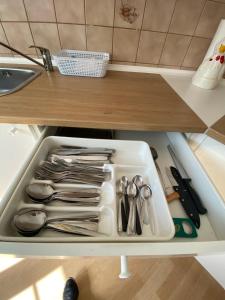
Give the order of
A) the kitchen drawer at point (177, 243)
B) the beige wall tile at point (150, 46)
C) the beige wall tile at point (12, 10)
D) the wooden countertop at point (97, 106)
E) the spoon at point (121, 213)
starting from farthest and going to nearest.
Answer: the beige wall tile at point (150, 46)
the beige wall tile at point (12, 10)
the wooden countertop at point (97, 106)
the spoon at point (121, 213)
the kitchen drawer at point (177, 243)

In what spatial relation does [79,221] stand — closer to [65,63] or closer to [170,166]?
[170,166]

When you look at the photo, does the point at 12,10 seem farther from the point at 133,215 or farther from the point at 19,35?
the point at 133,215

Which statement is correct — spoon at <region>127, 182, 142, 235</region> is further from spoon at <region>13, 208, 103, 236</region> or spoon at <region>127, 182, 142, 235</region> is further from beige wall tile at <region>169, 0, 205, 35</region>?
beige wall tile at <region>169, 0, 205, 35</region>

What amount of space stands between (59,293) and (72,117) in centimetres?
91

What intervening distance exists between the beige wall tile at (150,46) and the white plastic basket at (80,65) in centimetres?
21

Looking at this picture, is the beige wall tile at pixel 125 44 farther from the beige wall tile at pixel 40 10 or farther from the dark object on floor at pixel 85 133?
the dark object on floor at pixel 85 133

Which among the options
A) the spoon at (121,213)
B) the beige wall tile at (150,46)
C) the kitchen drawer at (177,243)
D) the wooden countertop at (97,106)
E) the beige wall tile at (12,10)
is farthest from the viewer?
the beige wall tile at (150,46)

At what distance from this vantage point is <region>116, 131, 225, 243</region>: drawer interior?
1.48ft

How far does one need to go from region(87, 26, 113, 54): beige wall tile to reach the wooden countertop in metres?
0.22

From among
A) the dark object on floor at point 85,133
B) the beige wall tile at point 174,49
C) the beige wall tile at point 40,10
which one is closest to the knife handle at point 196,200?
the dark object on floor at point 85,133

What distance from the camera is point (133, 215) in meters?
0.46

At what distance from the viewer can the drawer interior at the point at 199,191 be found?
1.48 feet

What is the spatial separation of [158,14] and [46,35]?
1.93 feet

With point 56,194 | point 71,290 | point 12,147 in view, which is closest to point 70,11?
point 12,147
